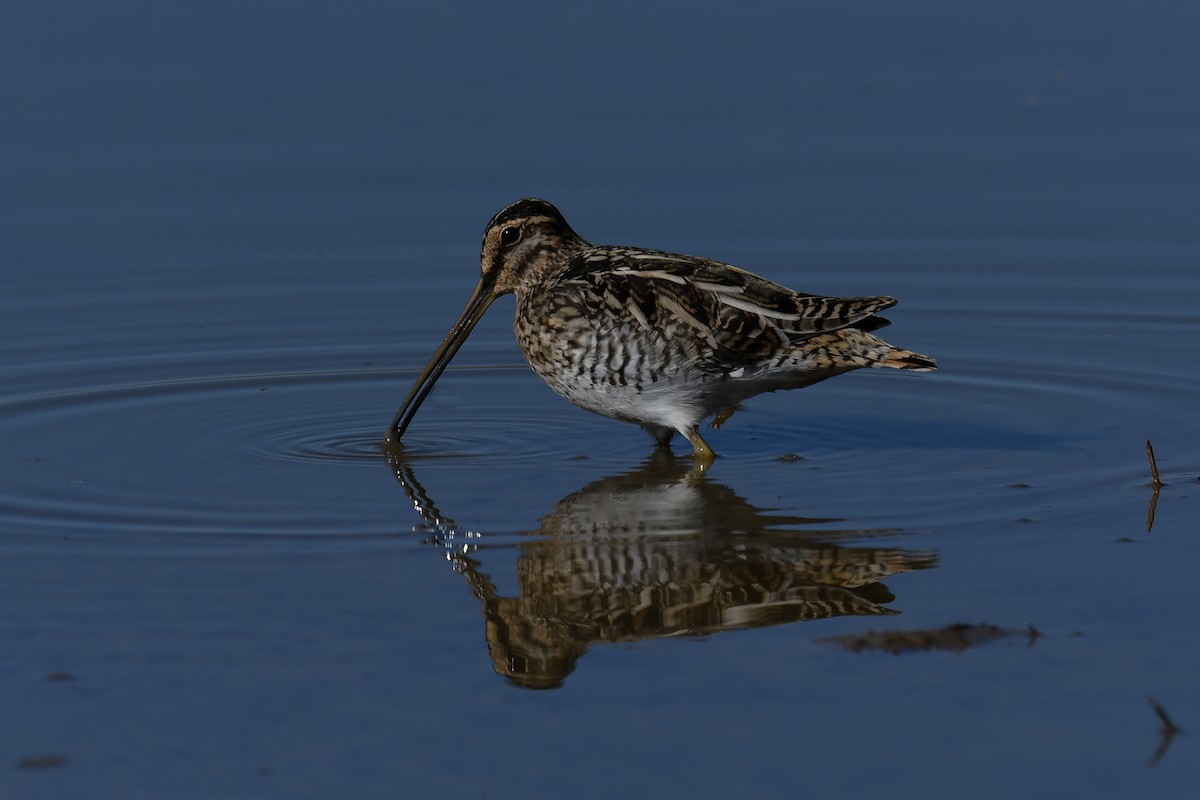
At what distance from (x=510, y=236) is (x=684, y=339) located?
137 cm

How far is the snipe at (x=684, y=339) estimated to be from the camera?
929 centimetres

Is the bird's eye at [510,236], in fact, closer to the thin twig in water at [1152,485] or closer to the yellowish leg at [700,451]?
the yellowish leg at [700,451]

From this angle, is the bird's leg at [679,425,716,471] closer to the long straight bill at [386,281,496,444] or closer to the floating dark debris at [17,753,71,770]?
the long straight bill at [386,281,496,444]

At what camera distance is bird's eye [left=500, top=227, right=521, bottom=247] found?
400 inches

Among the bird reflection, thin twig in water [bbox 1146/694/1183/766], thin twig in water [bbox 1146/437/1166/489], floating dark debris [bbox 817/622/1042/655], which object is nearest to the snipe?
the bird reflection

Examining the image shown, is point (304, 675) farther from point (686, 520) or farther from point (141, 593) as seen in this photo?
point (686, 520)

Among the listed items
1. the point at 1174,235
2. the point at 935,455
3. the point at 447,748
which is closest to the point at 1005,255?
the point at 1174,235

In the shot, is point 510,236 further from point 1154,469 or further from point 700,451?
point 1154,469

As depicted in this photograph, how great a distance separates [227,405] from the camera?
1049cm

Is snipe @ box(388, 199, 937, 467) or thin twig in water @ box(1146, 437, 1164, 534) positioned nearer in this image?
thin twig in water @ box(1146, 437, 1164, 534)

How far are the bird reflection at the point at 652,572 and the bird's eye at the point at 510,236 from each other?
1.82m

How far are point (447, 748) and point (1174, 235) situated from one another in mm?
8860

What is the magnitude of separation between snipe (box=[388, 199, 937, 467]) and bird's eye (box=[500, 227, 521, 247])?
0.50 meters

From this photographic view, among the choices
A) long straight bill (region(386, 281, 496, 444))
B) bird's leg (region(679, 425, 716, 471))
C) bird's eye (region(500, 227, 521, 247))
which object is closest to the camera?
bird's leg (region(679, 425, 716, 471))
